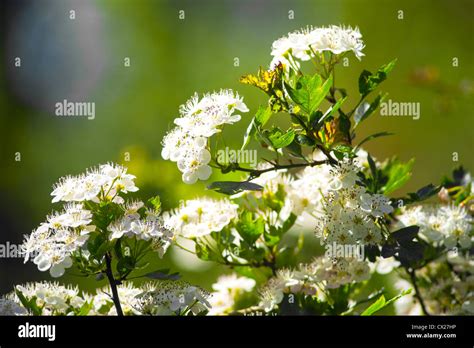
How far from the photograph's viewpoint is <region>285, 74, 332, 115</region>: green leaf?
135 centimetres

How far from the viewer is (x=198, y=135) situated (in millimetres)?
1404

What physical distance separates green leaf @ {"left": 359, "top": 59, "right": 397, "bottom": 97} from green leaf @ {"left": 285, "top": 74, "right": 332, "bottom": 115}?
127mm

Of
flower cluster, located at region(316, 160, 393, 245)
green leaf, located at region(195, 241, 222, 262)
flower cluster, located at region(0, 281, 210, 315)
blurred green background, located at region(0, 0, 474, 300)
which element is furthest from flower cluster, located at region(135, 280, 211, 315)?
blurred green background, located at region(0, 0, 474, 300)

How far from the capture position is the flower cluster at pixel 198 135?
141cm

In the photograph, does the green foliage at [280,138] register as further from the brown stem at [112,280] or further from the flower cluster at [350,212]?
the brown stem at [112,280]

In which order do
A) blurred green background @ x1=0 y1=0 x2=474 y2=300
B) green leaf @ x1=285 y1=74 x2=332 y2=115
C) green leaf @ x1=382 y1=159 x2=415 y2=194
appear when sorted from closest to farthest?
1. green leaf @ x1=285 y1=74 x2=332 y2=115
2. green leaf @ x1=382 y1=159 x2=415 y2=194
3. blurred green background @ x1=0 y1=0 x2=474 y2=300

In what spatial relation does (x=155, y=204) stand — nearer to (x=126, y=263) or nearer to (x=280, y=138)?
(x=126, y=263)

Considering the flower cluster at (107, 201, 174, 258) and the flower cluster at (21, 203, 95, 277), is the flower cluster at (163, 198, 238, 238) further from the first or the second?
the flower cluster at (21, 203, 95, 277)

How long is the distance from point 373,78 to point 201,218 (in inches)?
18.3

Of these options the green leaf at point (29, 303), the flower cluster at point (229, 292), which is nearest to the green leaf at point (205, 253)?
the flower cluster at point (229, 292)

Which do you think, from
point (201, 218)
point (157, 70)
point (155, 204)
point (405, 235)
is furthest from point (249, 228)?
point (157, 70)

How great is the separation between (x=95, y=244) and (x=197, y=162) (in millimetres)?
244
